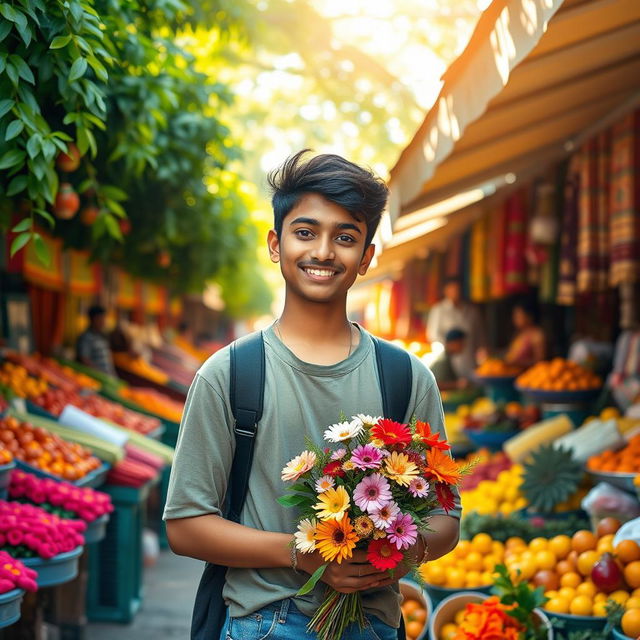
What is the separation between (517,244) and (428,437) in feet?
20.9

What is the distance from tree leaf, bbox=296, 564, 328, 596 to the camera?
191cm

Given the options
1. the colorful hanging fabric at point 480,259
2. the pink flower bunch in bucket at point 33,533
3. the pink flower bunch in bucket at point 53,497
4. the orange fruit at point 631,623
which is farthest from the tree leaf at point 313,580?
the colorful hanging fabric at point 480,259

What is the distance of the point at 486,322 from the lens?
36.2 feet

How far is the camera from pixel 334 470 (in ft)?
6.39

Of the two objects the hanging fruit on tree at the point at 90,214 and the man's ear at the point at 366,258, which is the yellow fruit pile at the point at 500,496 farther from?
the man's ear at the point at 366,258

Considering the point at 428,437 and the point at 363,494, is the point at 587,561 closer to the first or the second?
the point at 428,437

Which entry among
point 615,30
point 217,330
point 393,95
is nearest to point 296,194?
point 615,30

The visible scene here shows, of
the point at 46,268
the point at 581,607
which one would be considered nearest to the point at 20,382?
the point at 46,268

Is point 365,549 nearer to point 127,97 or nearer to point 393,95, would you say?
point 127,97

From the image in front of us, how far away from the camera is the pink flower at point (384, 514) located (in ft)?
6.21

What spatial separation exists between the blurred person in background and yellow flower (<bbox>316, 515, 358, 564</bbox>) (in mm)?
8815

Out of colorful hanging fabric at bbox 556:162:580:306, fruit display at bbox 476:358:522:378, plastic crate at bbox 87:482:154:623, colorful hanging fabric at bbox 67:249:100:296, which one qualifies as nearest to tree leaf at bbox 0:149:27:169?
plastic crate at bbox 87:482:154:623

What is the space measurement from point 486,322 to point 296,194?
909 cm

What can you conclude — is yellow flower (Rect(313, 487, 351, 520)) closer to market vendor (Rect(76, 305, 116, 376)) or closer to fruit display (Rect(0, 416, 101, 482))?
fruit display (Rect(0, 416, 101, 482))
